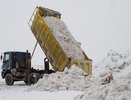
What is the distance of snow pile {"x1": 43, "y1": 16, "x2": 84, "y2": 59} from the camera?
63.4 feet

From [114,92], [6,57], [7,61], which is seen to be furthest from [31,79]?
[114,92]

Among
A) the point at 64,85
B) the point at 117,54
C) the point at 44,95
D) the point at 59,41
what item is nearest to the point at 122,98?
the point at 44,95

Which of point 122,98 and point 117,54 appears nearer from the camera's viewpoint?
point 122,98

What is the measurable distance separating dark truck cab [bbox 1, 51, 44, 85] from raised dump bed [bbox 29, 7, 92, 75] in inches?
64.2

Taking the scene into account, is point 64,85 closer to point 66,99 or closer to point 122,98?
point 66,99

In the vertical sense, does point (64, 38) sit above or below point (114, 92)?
above

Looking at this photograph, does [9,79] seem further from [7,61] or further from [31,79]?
[31,79]

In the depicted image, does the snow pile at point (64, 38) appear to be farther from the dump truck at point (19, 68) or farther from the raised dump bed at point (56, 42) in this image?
the dump truck at point (19, 68)

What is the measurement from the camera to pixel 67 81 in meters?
16.9

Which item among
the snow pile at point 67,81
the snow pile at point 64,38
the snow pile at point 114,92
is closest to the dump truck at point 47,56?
the snow pile at point 64,38

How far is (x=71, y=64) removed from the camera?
1858 centimetres

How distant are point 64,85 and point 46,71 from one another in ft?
14.0

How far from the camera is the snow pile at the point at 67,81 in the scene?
16380mm

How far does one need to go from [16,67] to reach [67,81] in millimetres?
5194
